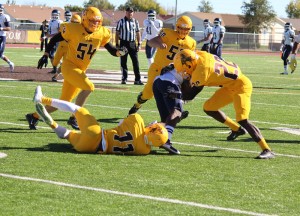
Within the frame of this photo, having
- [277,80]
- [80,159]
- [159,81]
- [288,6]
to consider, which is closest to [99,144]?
[80,159]

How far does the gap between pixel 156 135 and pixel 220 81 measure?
1009 millimetres

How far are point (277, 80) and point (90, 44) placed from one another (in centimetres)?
1382

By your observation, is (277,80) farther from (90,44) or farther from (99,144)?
(99,144)

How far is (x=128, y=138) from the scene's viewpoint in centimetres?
837

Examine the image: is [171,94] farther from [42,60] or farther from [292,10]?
[292,10]

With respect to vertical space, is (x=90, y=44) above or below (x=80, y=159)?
above

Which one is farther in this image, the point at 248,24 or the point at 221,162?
the point at 248,24

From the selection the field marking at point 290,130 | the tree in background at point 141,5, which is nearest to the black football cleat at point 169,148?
the field marking at point 290,130

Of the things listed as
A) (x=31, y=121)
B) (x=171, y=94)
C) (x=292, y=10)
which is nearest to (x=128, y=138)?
(x=171, y=94)

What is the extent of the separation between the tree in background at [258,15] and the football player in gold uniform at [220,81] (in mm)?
84775

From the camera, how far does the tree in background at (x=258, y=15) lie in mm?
92938

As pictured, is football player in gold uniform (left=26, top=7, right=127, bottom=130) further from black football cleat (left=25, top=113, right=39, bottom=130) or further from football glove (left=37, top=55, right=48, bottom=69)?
football glove (left=37, top=55, right=48, bottom=69)

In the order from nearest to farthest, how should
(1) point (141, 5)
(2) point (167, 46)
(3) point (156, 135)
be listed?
(3) point (156, 135), (2) point (167, 46), (1) point (141, 5)

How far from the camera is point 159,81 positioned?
894 centimetres
